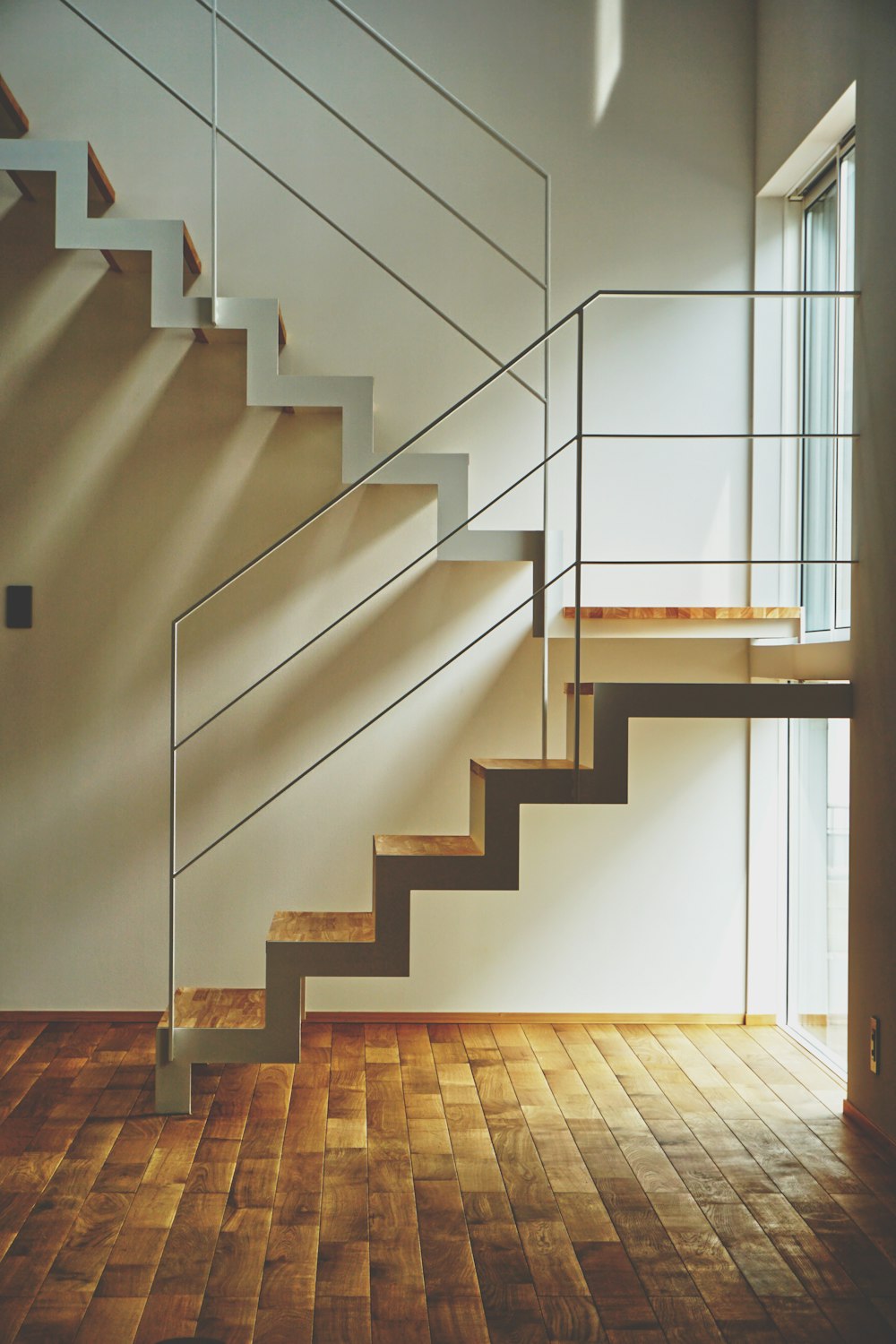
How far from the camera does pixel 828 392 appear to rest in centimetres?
423

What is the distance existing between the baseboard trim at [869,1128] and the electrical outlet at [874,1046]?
15 cm

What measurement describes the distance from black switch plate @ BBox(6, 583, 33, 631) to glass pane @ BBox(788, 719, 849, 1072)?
9.16 feet

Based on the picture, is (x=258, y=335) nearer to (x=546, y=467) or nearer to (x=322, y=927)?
(x=546, y=467)

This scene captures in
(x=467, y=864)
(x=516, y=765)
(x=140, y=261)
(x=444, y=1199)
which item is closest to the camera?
(x=444, y=1199)

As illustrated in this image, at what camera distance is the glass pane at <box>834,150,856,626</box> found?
3.96 m

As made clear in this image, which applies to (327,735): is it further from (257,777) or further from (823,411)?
(823,411)

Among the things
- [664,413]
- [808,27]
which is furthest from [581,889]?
[808,27]

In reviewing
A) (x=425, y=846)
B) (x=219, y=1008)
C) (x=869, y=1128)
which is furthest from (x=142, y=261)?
(x=869, y=1128)

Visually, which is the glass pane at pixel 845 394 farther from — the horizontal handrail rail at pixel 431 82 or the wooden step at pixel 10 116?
the wooden step at pixel 10 116

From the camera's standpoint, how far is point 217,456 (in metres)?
4.50

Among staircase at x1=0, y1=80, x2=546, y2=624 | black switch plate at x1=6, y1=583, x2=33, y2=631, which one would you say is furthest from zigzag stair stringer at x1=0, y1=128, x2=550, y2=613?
black switch plate at x1=6, y1=583, x2=33, y2=631

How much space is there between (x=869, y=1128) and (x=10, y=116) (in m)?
4.10

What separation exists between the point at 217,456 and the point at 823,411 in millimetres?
2134

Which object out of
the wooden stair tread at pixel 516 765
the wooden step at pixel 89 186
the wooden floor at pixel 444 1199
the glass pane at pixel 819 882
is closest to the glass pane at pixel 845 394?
the glass pane at pixel 819 882
